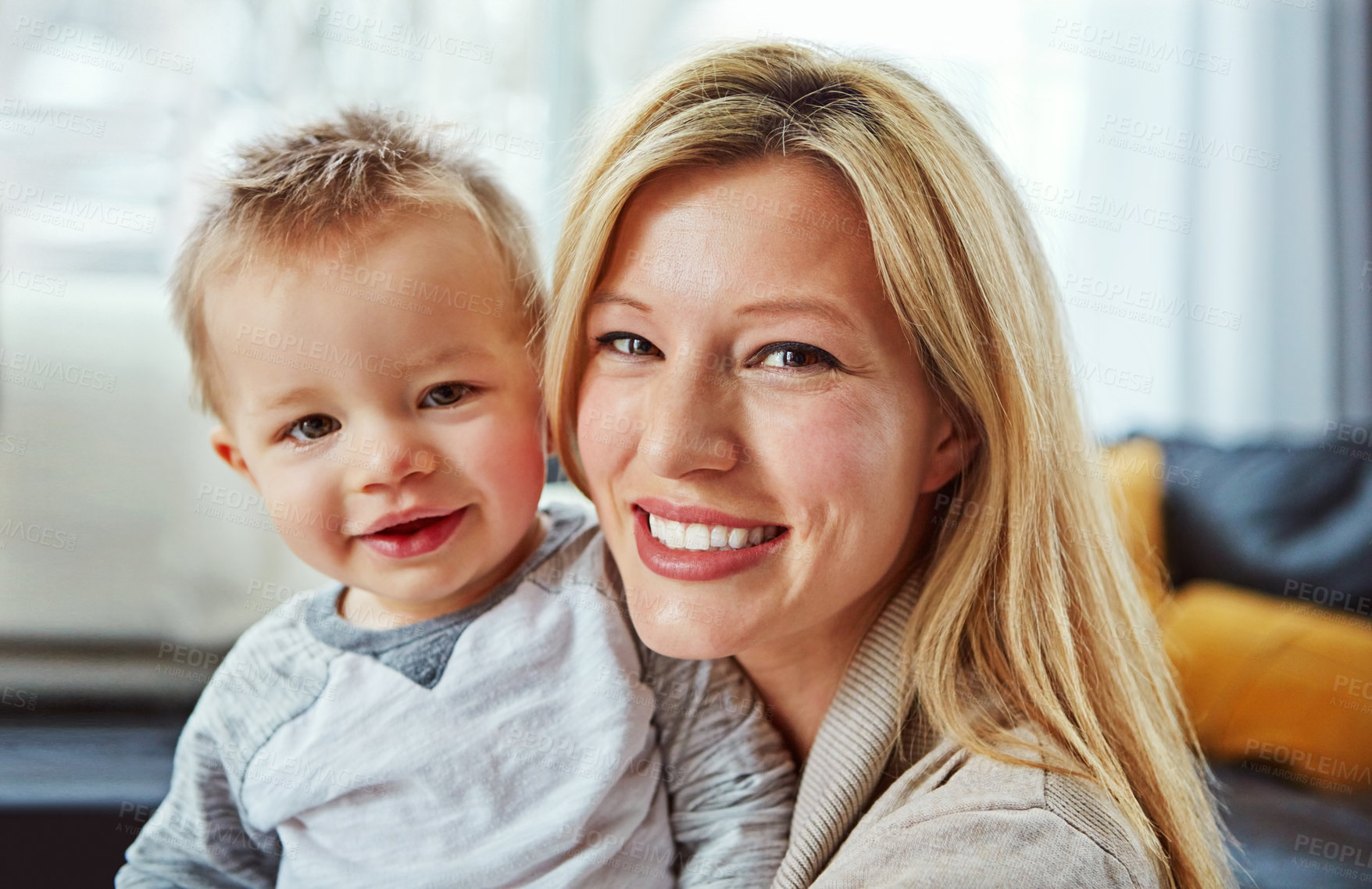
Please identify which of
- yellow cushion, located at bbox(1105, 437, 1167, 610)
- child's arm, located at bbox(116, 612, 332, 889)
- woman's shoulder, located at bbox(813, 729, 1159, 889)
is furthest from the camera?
yellow cushion, located at bbox(1105, 437, 1167, 610)

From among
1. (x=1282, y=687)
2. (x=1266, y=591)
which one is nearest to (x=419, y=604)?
(x=1282, y=687)

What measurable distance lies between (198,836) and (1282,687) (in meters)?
1.81

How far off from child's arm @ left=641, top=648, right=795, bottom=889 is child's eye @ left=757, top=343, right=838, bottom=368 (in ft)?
1.03

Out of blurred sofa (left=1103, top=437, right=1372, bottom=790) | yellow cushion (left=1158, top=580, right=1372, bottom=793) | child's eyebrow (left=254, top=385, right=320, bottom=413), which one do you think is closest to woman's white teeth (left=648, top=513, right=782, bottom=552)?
child's eyebrow (left=254, top=385, right=320, bottom=413)

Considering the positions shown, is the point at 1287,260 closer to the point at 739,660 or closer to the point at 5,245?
the point at 739,660

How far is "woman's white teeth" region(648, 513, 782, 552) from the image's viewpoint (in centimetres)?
100

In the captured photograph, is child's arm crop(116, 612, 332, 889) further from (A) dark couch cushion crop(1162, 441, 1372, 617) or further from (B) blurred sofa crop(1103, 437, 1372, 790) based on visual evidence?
(A) dark couch cushion crop(1162, 441, 1372, 617)

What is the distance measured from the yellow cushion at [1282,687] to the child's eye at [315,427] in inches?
64.3

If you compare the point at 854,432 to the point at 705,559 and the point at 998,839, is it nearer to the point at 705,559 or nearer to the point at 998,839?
the point at 705,559

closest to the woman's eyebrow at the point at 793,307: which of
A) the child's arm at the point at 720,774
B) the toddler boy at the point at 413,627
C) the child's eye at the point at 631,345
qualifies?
A: the child's eye at the point at 631,345

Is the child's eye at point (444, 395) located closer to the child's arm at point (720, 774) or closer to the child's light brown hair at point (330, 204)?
the child's light brown hair at point (330, 204)

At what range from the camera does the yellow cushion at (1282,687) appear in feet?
6.37

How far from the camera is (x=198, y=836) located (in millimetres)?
1074

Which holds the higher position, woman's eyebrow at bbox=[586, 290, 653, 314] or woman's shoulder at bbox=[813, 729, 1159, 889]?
woman's eyebrow at bbox=[586, 290, 653, 314]
